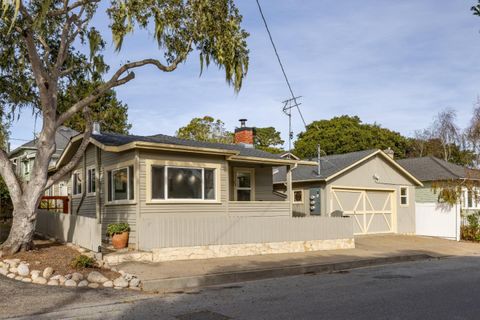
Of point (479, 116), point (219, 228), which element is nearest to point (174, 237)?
point (219, 228)

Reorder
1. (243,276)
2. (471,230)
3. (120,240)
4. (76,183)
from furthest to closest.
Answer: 1. (471,230)
2. (76,183)
3. (120,240)
4. (243,276)

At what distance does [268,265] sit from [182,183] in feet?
14.2

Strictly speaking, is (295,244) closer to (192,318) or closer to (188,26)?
(188,26)

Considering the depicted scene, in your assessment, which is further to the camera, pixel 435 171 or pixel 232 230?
pixel 435 171

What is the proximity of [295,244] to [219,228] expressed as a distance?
3269mm

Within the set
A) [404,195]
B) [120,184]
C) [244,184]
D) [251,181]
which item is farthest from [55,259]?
[404,195]

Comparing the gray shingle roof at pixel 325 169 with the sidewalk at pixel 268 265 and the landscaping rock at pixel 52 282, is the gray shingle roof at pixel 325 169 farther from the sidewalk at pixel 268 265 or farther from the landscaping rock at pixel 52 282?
the landscaping rock at pixel 52 282

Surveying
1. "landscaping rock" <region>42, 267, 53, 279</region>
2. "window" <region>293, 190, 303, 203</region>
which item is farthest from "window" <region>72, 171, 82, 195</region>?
"window" <region>293, 190, 303, 203</region>

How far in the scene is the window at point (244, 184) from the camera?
2161 cm

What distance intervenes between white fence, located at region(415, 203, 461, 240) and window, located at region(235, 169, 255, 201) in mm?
10406

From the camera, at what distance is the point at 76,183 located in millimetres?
21656

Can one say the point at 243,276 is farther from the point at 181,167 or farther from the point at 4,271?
the point at 4,271

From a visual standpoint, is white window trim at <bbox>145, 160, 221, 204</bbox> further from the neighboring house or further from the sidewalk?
the neighboring house

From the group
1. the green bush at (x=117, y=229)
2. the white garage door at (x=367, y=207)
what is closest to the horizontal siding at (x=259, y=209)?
the green bush at (x=117, y=229)
